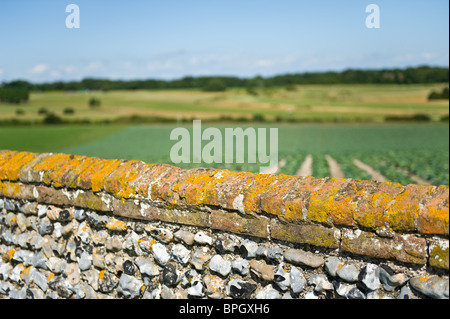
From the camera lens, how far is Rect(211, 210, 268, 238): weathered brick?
3.42 meters

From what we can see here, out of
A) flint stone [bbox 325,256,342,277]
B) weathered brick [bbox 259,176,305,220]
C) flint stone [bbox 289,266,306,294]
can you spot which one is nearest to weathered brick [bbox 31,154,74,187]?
weathered brick [bbox 259,176,305,220]

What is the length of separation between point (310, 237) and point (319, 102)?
60.4 meters

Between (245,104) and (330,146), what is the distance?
3099cm

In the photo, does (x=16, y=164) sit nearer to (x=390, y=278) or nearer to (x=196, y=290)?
(x=196, y=290)

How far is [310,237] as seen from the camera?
10.5 feet

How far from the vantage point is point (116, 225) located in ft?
13.6

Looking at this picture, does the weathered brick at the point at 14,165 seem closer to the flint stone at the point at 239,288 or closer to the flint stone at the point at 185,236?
the flint stone at the point at 185,236

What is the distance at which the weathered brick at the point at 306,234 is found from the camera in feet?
10.3

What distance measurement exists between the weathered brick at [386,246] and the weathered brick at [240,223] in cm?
67

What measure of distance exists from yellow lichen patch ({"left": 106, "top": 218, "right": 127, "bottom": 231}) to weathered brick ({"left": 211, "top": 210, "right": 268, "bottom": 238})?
104cm

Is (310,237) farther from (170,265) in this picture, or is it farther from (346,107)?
(346,107)

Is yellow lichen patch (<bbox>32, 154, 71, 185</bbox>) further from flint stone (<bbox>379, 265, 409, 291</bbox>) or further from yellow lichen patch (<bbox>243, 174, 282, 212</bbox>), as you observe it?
flint stone (<bbox>379, 265, 409, 291</bbox>)

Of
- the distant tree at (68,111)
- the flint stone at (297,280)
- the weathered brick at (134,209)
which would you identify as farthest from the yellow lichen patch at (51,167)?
the distant tree at (68,111)

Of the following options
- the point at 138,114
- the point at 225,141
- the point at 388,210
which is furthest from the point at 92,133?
the point at 388,210
